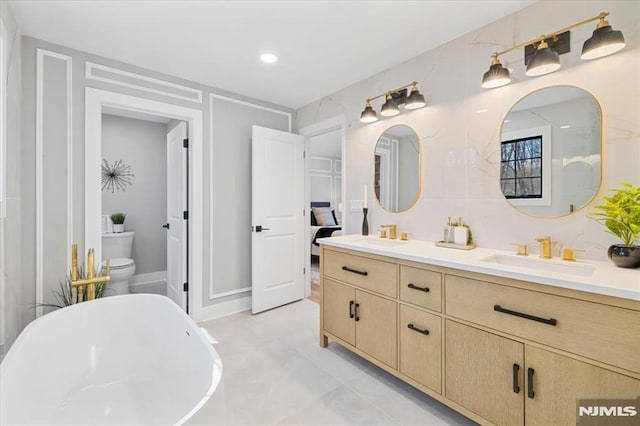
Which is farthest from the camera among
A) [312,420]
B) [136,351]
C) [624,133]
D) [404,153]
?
[404,153]

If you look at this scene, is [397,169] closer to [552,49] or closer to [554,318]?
[552,49]

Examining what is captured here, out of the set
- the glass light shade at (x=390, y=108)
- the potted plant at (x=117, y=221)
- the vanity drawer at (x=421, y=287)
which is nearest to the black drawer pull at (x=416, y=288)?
the vanity drawer at (x=421, y=287)

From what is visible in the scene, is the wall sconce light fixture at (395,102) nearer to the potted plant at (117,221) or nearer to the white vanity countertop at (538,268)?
the white vanity countertop at (538,268)

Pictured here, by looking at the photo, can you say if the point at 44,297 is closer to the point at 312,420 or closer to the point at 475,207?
the point at 312,420

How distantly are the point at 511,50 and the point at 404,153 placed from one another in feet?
3.21

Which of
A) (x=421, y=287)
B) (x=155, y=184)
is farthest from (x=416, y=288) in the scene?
(x=155, y=184)

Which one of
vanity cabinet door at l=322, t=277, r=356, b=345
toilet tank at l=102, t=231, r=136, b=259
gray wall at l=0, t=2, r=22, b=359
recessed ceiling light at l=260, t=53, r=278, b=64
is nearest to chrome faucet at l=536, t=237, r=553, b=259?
vanity cabinet door at l=322, t=277, r=356, b=345

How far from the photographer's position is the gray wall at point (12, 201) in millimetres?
1733

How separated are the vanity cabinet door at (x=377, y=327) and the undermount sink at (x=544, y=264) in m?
0.68

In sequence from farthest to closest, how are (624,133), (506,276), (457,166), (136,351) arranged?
(457,166) < (136,351) < (624,133) < (506,276)

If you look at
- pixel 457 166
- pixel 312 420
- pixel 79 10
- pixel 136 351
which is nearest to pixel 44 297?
pixel 136 351

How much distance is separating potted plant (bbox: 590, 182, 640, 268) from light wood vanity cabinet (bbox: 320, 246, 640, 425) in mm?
450

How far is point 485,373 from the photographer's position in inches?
57.6

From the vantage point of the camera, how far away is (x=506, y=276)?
1.37 m
